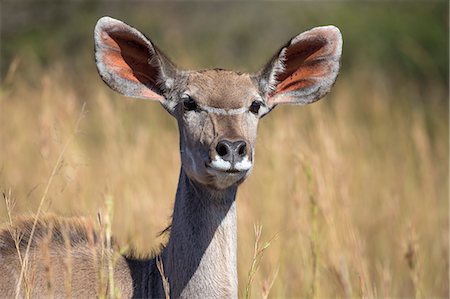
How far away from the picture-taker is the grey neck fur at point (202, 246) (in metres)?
5.01

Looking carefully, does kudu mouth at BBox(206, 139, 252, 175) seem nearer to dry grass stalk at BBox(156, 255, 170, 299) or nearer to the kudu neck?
the kudu neck

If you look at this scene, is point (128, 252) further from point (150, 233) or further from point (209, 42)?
point (209, 42)

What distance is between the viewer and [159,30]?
16.7 meters

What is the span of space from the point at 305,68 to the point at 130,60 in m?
0.97

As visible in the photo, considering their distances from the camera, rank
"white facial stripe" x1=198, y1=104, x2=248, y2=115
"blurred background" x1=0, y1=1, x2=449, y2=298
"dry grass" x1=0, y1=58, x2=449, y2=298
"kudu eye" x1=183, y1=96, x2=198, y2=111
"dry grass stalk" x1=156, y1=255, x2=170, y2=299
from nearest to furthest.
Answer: "dry grass stalk" x1=156, y1=255, x2=170, y2=299 < "white facial stripe" x1=198, y1=104, x2=248, y2=115 < "kudu eye" x1=183, y1=96, x2=198, y2=111 < "dry grass" x1=0, y1=58, x2=449, y2=298 < "blurred background" x1=0, y1=1, x2=449, y2=298

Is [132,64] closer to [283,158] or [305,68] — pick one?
[305,68]

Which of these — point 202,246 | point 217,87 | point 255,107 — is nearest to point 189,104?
point 217,87

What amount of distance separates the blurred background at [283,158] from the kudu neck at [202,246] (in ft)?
1.05

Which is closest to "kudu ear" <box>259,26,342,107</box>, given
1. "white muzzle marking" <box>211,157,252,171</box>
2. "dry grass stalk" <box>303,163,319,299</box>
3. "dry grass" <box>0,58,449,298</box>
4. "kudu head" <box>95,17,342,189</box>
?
"kudu head" <box>95,17,342,189</box>

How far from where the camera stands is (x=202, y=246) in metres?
5.05

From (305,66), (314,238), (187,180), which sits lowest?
(314,238)

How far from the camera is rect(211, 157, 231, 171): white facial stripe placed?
465cm

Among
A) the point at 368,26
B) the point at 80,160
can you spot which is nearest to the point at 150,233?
the point at 80,160

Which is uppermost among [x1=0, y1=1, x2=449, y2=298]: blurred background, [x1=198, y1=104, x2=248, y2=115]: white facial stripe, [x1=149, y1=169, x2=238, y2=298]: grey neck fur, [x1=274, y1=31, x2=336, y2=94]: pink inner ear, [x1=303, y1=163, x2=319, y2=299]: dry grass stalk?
[x1=274, y1=31, x2=336, y2=94]: pink inner ear
